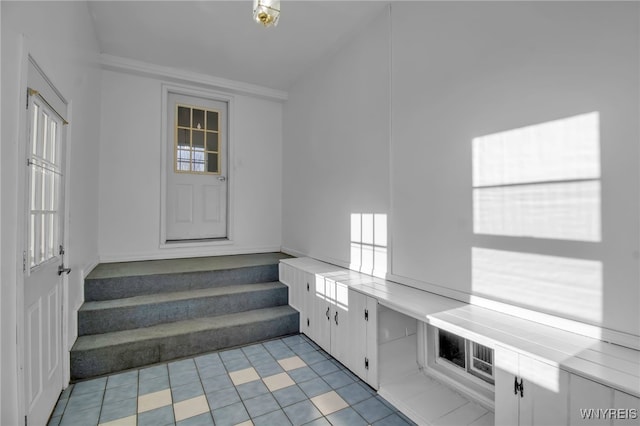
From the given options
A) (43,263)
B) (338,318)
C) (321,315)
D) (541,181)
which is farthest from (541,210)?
(43,263)

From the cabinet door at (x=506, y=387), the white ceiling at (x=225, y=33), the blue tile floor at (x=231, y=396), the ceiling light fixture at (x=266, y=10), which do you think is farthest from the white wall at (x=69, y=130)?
the cabinet door at (x=506, y=387)

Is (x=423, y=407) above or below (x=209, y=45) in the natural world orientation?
below

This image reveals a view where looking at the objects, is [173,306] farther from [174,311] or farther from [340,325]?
[340,325]

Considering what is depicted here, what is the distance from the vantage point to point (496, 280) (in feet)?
6.02

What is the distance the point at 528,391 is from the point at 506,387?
9 cm

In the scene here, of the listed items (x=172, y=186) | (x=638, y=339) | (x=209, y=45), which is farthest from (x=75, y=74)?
(x=638, y=339)

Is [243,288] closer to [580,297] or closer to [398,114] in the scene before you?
[398,114]

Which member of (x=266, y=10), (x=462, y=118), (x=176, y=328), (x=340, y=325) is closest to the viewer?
(x=266, y=10)

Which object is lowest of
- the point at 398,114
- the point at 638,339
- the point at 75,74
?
the point at 638,339

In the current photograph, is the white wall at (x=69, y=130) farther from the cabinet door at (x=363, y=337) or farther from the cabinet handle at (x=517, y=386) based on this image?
the cabinet handle at (x=517, y=386)

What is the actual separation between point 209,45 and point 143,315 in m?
2.85

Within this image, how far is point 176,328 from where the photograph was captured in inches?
111

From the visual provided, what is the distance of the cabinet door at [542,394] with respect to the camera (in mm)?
1236

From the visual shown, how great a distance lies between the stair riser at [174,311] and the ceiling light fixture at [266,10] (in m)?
2.53
